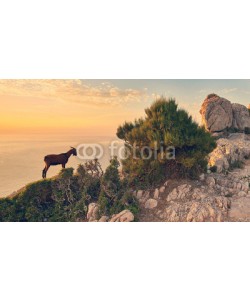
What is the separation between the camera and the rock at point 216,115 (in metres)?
28.7

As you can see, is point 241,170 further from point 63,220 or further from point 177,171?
point 63,220

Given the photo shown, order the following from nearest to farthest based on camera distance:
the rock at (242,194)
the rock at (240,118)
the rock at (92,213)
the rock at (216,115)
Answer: the rock at (92,213)
the rock at (242,194)
the rock at (216,115)
the rock at (240,118)

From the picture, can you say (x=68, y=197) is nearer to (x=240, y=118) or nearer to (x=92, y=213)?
(x=92, y=213)

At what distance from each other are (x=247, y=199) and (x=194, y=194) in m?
2.43

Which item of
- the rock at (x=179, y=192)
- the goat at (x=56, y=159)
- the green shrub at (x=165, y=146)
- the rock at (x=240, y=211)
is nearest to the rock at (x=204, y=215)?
the rock at (x=240, y=211)

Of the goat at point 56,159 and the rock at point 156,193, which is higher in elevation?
the goat at point 56,159

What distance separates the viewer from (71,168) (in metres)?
15.3

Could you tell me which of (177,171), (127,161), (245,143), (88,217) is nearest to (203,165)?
(177,171)

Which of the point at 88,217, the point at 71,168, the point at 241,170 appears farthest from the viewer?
the point at 241,170

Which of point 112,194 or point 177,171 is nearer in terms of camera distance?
point 112,194

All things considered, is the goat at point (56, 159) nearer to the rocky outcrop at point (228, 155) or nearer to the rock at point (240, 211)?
the rocky outcrop at point (228, 155)

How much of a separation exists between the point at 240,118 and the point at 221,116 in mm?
2671
